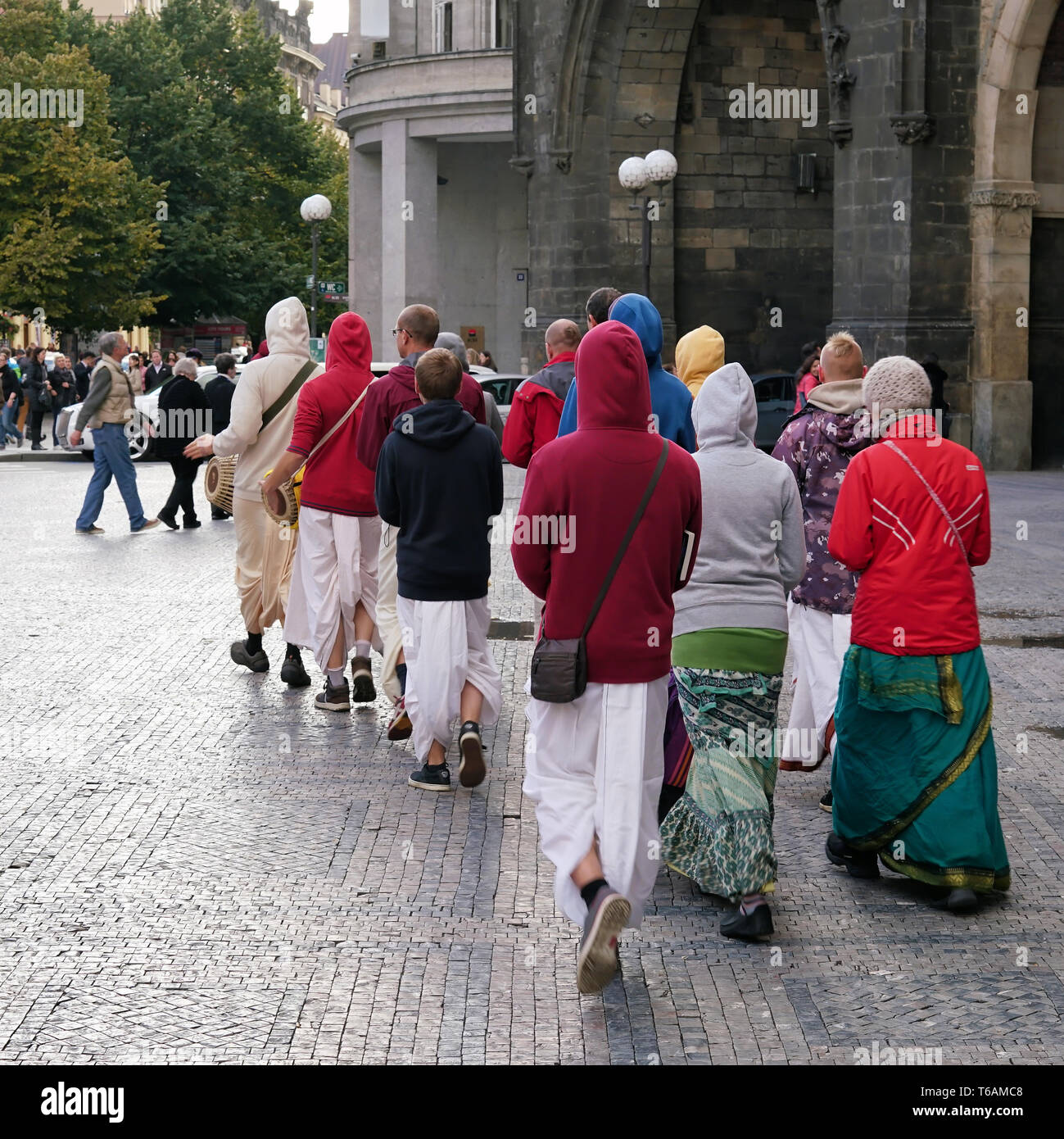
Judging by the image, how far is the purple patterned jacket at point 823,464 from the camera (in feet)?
23.5

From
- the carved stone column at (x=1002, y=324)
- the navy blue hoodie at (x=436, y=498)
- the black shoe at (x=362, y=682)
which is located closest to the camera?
the navy blue hoodie at (x=436, y=498)

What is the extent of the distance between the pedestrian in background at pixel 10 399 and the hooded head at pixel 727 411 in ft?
92.7

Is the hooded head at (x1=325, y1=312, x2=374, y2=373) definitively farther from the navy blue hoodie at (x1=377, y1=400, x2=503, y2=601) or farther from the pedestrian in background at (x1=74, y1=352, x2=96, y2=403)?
the pedestrian in background at (x1=74, y1=352, x2=96, y2=403)

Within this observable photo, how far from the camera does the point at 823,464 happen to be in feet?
23.8

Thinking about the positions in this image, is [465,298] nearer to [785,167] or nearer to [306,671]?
[785,167]

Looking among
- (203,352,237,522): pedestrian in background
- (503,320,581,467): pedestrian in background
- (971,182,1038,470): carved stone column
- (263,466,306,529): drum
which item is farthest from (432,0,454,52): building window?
(503,320,581,467): pedestrian in background

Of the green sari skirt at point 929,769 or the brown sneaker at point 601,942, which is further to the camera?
the green sari skirt at point 929,769

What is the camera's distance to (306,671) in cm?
1004

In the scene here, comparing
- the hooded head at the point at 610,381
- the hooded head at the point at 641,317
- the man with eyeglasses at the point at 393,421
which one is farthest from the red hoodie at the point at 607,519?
the man with eyeglasses at the point at 393,421

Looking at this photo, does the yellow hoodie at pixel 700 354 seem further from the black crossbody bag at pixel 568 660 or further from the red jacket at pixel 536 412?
the black crossbody bag at pixel 568 660

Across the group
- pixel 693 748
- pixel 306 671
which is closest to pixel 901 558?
pixel 693 748

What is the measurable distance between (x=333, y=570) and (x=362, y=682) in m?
0.60

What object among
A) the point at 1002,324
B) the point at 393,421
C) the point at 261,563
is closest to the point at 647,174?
the point at 1002,324
